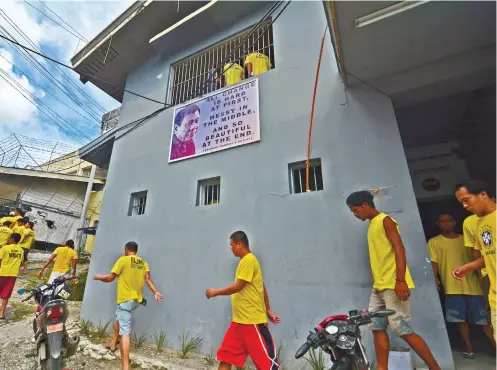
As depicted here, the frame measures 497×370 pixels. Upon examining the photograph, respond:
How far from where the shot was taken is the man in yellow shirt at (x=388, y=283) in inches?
95.2

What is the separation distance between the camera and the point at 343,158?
378cm

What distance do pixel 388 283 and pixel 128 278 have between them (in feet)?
10.3

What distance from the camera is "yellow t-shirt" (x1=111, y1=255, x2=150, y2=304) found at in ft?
12.0

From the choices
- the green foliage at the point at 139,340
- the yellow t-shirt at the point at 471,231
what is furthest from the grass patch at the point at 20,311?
the yellow t-shirt at the point at 471,231

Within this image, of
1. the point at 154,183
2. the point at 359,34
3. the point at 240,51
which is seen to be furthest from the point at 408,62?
the point at 154,183

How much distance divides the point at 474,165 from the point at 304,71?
3624mm

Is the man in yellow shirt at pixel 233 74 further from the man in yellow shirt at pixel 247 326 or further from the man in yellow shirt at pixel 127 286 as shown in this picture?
the man in yellow shirt at pixel 247 326

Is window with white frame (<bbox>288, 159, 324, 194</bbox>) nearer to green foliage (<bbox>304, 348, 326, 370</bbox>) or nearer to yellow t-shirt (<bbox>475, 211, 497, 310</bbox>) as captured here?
yellow t-shirt (<bbox>475, 211, 497, 310</bbox>)

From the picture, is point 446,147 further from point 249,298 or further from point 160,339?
point 160,339

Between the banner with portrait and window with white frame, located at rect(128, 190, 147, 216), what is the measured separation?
1014mm

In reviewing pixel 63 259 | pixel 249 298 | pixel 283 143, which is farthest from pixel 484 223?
pixel 63 259

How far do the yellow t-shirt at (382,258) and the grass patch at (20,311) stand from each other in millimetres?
6548

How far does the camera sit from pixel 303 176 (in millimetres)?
4141

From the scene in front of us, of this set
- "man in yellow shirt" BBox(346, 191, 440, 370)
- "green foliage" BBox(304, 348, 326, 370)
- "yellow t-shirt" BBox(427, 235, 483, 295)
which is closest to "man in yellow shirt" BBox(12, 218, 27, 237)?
"green foliage" BBox(304, 348, 326, 370)
